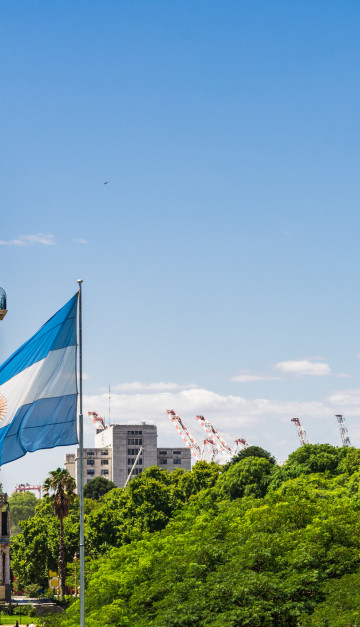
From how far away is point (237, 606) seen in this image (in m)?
39.0

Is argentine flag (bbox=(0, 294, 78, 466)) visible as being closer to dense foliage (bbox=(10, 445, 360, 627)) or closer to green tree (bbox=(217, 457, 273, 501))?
dense foliage (bbox=(10, 445, 360, 627))

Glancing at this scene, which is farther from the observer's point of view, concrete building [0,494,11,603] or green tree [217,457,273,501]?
green tree [217,457,273,501]

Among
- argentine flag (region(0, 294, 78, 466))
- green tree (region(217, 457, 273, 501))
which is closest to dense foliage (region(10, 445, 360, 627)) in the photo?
argentine flag (region(0, 294, 78, 466))

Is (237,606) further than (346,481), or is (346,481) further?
(346,481)

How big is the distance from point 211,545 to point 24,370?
22073mm

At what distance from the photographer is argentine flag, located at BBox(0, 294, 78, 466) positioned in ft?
88.6

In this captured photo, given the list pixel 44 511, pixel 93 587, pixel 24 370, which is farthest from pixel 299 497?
pixel 44 511

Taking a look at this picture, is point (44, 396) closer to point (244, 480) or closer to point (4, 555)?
point (4, 555)

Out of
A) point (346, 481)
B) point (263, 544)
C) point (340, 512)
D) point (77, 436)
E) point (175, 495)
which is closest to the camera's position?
point (77, 436)

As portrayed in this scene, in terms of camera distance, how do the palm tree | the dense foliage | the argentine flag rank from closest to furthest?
the argentine flag
the dense foliage
the palm tree

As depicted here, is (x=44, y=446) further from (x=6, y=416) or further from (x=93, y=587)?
(x=93, y=587)

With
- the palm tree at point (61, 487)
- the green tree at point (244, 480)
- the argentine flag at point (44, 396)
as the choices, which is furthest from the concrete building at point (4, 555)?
the argentine flag at point (44, 396)

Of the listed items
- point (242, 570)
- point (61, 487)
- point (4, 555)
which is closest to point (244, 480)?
point (61, 487)

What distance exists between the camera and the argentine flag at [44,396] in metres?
27.0
